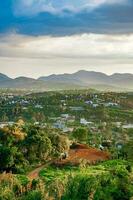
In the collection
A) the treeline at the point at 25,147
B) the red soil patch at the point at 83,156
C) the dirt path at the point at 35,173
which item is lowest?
the dirt path at the point at 35,173

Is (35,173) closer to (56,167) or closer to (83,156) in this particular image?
(56,167)

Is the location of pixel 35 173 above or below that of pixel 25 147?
below

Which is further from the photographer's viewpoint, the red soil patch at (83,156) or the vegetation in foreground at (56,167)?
the red soil patch at (83,156)

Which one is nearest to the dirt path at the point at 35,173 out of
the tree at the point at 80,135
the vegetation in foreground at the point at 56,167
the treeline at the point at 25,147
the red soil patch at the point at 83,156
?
the vegetation in foreground at the point at 56,167

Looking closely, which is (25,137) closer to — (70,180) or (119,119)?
(70,180)

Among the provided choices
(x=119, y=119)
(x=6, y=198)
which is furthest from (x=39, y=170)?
(x=119, y=119)

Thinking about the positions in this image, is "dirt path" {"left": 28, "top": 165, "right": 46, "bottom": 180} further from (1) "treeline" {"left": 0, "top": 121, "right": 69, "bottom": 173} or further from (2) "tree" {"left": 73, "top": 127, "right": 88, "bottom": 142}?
(2) "tree" {"left": 73, "top": 127, "right": 88, "bottom": 142}

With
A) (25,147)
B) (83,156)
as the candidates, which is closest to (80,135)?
(83,156)

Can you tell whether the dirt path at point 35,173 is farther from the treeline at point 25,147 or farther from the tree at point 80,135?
the tree at point 80,135
